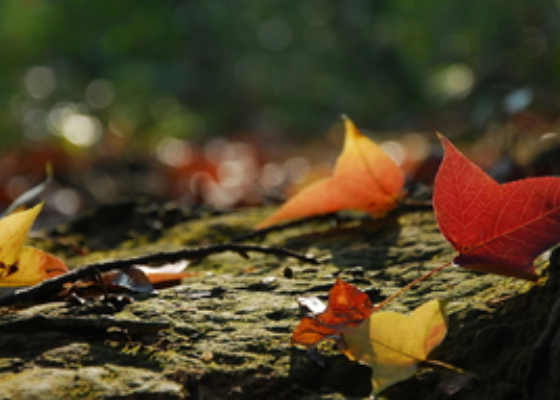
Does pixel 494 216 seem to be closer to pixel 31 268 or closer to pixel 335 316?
pixel 335 316

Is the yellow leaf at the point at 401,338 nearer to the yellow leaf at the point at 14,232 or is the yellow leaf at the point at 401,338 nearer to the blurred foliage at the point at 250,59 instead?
the yellow leaf at the point at 14,232

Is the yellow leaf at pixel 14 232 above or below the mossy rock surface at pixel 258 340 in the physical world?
above

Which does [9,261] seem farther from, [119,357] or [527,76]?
[527,76]

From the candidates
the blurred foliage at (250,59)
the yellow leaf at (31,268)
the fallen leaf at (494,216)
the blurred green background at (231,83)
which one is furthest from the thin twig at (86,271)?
the blurred foliage at (250,59)

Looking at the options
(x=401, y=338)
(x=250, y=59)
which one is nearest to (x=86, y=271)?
(x=401, y=338)

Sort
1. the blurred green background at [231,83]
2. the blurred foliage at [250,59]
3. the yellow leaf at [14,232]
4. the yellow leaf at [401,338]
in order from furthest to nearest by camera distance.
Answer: the blurred foliage at [250,59] < the blurred green background at [231,83] < the yellow leaf at [14,232] < the yellow leaf at [401,338]

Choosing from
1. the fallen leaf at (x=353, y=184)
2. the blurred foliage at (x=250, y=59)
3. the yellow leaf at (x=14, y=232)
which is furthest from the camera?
the blurred foliage at (x=250, y=59)

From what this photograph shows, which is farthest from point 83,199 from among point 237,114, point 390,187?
point 237,114
